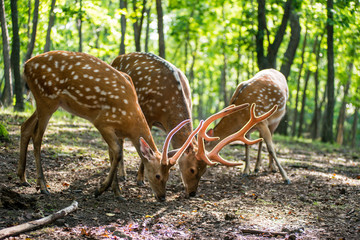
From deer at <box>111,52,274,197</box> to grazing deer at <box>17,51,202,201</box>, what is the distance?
62 cm

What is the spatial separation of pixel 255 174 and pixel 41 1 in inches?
293

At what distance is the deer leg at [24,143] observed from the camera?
5.00 m

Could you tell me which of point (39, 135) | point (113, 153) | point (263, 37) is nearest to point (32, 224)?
point (113, 153)

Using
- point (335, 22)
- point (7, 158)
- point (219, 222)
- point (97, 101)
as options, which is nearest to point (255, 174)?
point (219, 222)

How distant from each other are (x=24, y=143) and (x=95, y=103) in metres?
1.17

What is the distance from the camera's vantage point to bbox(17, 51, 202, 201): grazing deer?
4.93 meters

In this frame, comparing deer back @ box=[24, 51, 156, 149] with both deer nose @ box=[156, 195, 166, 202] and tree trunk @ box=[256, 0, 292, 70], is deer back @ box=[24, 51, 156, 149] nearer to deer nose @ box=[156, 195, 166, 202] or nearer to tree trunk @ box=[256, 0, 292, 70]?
deer nose @ box=[156, 195, 166, 202]

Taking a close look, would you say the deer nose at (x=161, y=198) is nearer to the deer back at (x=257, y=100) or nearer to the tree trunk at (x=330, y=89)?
the deer back at (x=257, y=100)

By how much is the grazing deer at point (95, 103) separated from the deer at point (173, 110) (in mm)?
615

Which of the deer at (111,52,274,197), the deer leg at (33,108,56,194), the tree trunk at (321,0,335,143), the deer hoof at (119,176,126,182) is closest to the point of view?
the deer leg at (33,108,56,194)

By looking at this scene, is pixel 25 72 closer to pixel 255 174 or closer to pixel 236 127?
pixel 236 127

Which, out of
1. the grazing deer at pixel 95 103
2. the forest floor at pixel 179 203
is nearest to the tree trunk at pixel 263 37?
the forest floor at pixel 179 203

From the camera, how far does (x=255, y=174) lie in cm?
750

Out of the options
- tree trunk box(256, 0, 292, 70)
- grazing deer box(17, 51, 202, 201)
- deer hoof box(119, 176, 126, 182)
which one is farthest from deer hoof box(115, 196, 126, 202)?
tree trunk box(256, 0, 292, 70)
